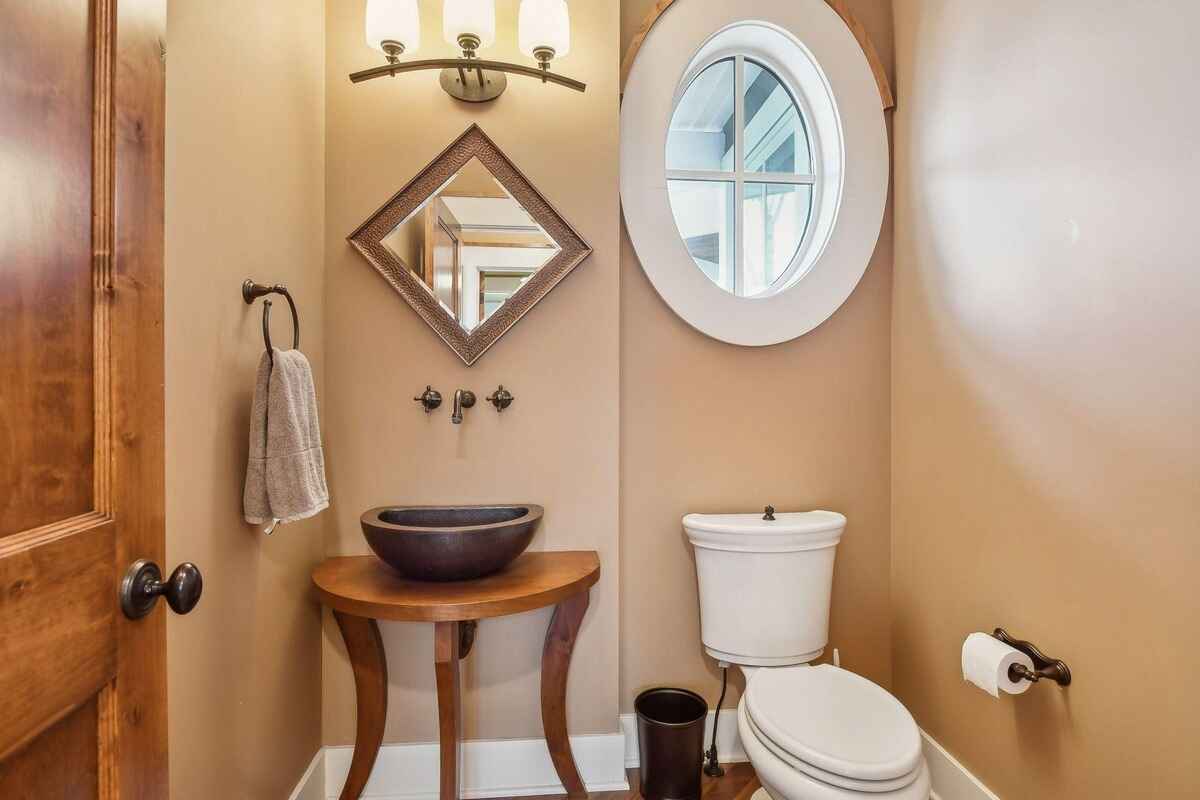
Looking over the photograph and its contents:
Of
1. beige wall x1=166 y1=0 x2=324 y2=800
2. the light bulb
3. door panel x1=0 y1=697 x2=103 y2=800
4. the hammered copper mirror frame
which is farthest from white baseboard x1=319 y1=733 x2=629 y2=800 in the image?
the light bulb

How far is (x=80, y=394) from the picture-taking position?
2.10 ft

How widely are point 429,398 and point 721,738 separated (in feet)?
4.48

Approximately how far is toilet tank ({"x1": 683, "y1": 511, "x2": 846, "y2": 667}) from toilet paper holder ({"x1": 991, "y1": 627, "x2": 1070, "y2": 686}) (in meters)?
0.48

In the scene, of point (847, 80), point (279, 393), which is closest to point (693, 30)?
point (847, 80)

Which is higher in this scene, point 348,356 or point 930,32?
point 930,32

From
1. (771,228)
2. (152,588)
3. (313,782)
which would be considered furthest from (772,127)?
(313,782)

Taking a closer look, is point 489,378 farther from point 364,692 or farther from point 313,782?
point 313,782

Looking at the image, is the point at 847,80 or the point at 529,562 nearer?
the point at 529,562

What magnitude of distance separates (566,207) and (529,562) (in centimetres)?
101

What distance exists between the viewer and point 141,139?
73 centimetres

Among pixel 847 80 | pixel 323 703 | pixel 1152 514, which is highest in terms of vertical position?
pixel 847 80

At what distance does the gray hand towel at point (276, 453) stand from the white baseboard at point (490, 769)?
0.89 m

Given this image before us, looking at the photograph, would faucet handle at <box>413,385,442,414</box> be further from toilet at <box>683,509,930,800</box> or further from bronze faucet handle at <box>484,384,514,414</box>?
toilet at <box>683,509,930,800</box>

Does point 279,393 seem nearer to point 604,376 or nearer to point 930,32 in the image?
point 604,376
